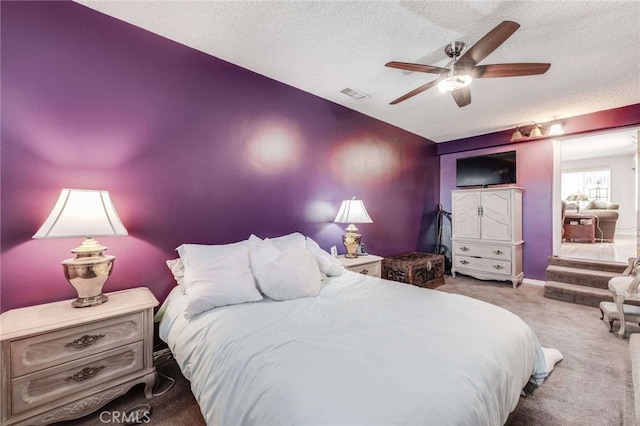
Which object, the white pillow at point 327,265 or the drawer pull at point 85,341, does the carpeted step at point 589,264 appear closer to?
the white pillow at point 327,265

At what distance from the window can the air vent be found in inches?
333

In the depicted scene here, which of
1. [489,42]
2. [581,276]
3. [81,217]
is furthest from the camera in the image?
[581,276]

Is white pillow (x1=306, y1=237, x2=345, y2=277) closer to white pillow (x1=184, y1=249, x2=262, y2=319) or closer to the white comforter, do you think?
the white comforter

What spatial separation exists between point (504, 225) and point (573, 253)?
5.41 ft

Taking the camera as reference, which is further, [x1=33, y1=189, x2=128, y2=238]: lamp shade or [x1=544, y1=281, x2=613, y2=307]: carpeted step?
[x1=544, y1=281, x2=613, y2=307]: carpeted step

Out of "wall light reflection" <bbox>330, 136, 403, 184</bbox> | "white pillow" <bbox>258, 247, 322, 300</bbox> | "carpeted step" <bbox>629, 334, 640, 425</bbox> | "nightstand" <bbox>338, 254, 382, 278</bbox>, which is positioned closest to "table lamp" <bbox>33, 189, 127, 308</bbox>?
"white pillow" <bbox>258, 247, 322, 300</bbox>

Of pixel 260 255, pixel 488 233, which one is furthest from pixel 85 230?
pixel 488 233

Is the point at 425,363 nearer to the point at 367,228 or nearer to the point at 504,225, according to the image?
the point at 367,228

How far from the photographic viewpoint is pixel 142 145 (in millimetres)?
2029

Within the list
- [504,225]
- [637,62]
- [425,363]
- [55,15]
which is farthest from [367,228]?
[55,15]

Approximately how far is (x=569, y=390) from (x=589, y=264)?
301cm

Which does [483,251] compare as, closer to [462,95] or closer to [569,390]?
[569,390]

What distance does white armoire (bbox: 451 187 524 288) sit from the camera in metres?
4.10

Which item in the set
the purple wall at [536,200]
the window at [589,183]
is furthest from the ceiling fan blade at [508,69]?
the window at [589,183]
